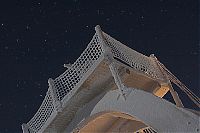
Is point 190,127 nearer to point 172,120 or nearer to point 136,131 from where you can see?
point 172,120

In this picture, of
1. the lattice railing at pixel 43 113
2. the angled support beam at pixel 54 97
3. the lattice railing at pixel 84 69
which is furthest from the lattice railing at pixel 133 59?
the lattice railing at pixel 43 113

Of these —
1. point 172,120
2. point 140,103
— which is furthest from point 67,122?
point 172,120

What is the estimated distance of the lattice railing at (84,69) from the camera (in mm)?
9625

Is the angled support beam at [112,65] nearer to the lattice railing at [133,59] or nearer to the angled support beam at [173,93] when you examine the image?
the lattice railing at [133,59]

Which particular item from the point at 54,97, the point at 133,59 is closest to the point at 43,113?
the point at 54,97

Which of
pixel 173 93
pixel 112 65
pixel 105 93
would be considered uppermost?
pixel 112 65

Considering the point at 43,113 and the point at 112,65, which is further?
the point at 43,113

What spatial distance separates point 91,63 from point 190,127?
2926 mm

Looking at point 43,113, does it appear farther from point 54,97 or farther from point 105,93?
point 105,93

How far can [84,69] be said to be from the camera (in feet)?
32.1

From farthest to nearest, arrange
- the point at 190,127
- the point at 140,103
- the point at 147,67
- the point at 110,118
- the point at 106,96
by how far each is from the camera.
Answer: the point at 110,118 < the point at 147,67 < the point at 106,96 < the point at 140,103 < the point at 190,127

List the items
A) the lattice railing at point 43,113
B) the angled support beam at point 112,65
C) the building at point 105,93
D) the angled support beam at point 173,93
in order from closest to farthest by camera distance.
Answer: the building at point 105,93 → the angled support beam at point 112,65 → the angled support beam at point 173,93 → the lattice railing at point 43,113

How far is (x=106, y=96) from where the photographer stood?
9328 mm

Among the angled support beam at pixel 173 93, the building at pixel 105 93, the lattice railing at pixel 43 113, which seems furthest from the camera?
the lattice railing at pixel 43 113
